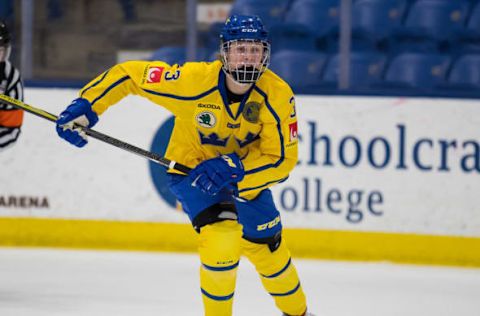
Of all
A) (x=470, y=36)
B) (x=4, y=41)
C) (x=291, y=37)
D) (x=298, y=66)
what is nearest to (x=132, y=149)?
(x=4, y=41)

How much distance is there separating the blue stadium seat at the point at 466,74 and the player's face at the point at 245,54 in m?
2.61

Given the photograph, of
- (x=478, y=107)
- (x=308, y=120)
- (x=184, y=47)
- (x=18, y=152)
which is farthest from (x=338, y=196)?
(x=18, y=152)

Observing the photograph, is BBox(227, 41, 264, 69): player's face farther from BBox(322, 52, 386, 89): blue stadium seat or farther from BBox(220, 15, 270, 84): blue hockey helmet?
BBox(322, 52, 386, 89): blue stadium seat

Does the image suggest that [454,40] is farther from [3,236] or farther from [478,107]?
[3,236]

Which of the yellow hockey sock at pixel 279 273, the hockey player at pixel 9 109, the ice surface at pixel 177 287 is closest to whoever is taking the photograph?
the yellow hockey sock at pixel 279 273

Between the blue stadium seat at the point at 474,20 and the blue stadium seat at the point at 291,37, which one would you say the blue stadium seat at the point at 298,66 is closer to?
the blue stadium seat at the point at 291,37

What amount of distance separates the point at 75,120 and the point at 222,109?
49 centimetres

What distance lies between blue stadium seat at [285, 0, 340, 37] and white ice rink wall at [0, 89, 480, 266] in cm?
60

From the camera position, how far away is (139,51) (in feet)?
18.6

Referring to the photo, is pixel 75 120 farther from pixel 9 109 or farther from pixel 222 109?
pixel 9 109

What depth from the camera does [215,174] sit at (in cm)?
313

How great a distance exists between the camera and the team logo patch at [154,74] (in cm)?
333

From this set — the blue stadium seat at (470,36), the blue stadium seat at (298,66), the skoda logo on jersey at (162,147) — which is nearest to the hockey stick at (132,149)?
the skoda logo on jersey at (162,147)

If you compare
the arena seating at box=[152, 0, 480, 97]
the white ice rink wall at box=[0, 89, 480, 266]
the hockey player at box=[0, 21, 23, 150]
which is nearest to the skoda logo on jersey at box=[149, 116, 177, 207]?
the white ice rink wall at box=[0, 89, 480, 266]
